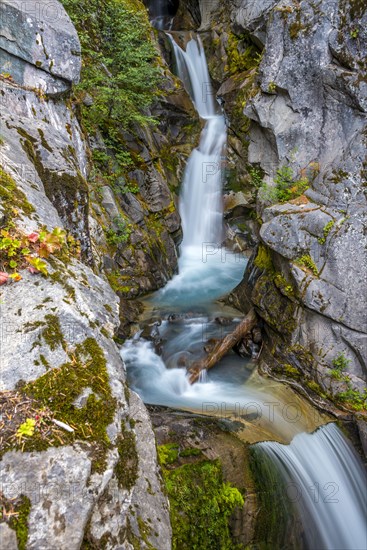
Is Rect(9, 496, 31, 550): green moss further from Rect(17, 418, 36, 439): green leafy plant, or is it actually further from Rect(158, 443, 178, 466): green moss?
Rect(158, 443, 178, 466): green moss

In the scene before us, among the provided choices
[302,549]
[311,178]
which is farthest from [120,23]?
[302,549]

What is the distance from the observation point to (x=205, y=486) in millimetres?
4203

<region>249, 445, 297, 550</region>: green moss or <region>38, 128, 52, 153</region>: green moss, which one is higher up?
<region>38, 128, 52, 153</region>: green moss

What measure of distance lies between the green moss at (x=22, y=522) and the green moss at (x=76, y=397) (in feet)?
0.78

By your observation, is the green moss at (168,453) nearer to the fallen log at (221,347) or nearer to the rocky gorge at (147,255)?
the rocky gorge at (147,255)

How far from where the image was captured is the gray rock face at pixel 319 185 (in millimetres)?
6973

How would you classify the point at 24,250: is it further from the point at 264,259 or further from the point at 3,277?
the point at 264,259

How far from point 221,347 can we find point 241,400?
4.40 ft

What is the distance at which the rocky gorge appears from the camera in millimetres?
1979

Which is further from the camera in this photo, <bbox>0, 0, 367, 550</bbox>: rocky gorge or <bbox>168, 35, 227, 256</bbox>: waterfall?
<bbox>168, 35, 227, 256</bbox>: waterfall

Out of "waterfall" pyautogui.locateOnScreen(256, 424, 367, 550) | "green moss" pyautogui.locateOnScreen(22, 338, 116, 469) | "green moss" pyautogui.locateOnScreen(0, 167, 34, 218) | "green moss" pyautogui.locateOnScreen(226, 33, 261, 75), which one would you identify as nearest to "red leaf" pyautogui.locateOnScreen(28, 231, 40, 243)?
"green moss" pyautogui.locateOnScreen(0, 167, 34, 218)

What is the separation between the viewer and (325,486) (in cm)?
541

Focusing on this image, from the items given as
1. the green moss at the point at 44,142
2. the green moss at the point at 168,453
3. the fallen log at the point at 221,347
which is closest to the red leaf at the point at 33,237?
the green moss at the point at 44,142

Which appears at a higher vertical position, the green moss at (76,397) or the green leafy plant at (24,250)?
the green leafy plant at (24,250)
